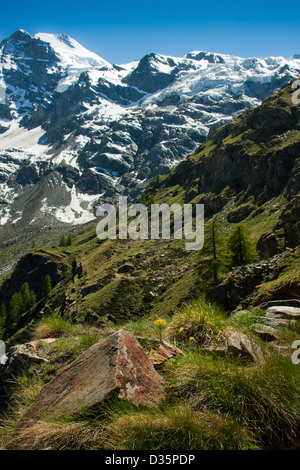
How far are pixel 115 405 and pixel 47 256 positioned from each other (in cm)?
15152

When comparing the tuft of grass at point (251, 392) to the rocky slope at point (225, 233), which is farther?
the rocky slope at point (225, 233)

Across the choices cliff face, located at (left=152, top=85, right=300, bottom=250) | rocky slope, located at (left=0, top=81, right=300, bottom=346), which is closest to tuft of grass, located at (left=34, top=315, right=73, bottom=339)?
rocky slope, located at (left=0, top=81, right=300, bottom=346)

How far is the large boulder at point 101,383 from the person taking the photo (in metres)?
4.12

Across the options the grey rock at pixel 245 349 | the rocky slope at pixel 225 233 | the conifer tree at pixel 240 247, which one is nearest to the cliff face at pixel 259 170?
the rocky slope at pixel 225 233

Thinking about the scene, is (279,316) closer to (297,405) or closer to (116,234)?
(297,405)

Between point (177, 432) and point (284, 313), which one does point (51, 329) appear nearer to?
point (177, 432)

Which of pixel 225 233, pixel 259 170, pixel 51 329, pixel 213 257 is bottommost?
pixel 213 257

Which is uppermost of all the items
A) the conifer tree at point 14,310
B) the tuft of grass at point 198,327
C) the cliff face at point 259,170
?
the cliff face at point 259,170

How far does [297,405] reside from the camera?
3666 mm


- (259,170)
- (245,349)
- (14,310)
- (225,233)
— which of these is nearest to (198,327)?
(245,349)

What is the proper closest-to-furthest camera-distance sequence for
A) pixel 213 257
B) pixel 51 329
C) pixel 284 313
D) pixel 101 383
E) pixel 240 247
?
pixel 101 383
pixel 284 313
pixel 51 329
pixel 213 257
pixel 240 247

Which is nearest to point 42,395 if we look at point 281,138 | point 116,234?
point 281,138

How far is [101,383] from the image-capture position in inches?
172

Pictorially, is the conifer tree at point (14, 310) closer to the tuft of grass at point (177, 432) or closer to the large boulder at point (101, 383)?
the large boulder at point (101, 383)
